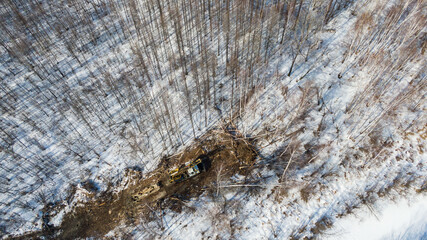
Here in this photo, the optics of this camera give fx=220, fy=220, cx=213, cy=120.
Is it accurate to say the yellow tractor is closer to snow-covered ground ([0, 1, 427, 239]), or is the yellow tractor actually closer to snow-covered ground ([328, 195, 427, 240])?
snow-covered ground ([0, 1, 427, 239])

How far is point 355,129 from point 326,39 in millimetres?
13801

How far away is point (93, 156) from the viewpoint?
25.2 meters

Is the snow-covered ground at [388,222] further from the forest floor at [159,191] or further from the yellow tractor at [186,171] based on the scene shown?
the yellow tractor at [186,171]

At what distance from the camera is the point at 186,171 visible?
22.9 meters

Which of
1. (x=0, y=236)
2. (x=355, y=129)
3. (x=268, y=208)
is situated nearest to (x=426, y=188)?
(x=355, y=129)

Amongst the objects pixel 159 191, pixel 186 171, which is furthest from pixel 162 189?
pixel 186 171

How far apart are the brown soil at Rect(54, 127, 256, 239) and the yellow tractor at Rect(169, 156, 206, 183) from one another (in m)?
0.69

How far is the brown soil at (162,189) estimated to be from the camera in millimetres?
21891

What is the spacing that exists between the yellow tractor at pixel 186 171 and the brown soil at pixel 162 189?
0.69 metres

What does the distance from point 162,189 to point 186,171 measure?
3.15 meters

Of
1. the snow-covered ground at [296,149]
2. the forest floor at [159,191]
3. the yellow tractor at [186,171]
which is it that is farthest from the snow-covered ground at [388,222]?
the yellow tractor at [186,171]

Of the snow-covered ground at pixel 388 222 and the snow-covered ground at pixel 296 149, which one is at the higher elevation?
the snow-covered ground at pixel 296 149

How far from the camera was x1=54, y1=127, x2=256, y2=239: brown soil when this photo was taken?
2189cm

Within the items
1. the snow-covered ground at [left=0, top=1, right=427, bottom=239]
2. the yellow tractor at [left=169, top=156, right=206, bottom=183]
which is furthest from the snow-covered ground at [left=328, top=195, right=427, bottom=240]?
the yellow tractor at [left=169, top=156, right=206, bottom=183]
